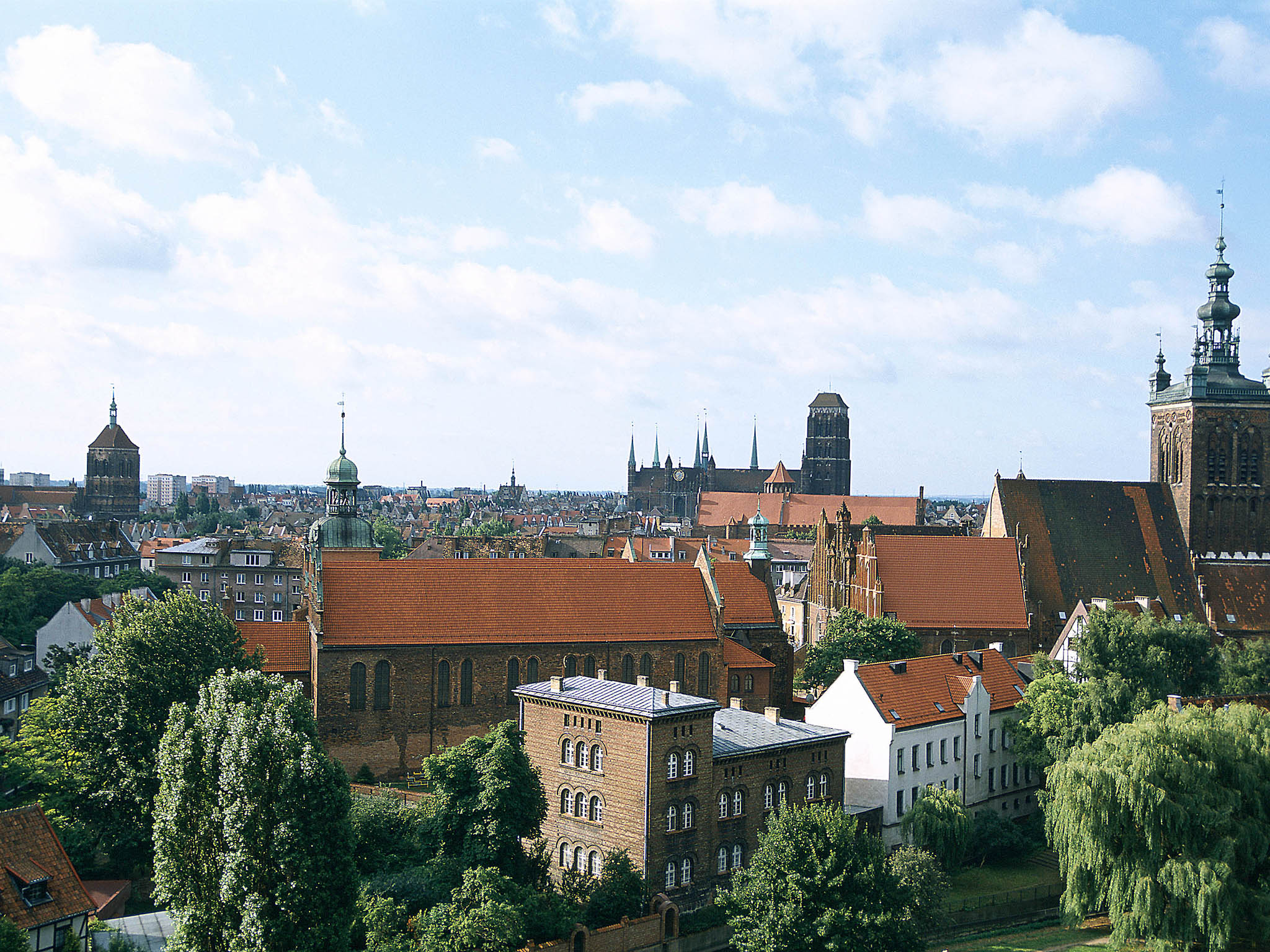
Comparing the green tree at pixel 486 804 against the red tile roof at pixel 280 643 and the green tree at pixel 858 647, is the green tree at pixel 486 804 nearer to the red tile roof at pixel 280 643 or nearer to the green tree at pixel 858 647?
the red tile roof at pixel 280 643

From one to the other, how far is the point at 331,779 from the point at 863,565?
5466 centimetres

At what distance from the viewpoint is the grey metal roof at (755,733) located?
49.6 m

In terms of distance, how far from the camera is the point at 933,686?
200 ft

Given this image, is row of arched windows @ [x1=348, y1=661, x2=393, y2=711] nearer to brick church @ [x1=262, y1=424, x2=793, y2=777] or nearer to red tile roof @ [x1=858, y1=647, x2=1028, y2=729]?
brick church @ [x1=262, y1=424, x2=793, y2=777]

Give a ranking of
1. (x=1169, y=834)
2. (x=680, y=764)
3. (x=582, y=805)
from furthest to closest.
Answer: (x=582, y=805) → (x=680, y=764) → (x=1169, y=834)

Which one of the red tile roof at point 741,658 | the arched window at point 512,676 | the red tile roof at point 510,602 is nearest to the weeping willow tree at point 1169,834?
the red tile roof at point 741,658

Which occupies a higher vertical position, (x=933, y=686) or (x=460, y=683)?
(x=933, y=686)

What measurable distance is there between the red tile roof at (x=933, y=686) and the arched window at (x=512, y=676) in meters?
18.5

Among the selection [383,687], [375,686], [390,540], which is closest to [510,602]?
[383,687]

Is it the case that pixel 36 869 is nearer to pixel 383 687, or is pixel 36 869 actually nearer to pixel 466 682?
pixel 383 687

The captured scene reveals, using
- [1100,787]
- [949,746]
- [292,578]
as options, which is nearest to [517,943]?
[1100,787]

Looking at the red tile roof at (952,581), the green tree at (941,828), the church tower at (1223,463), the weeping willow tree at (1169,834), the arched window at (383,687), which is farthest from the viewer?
the church tower at (1223,463)

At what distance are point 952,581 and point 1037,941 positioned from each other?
35.3 metres

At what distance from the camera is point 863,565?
3278 inches
